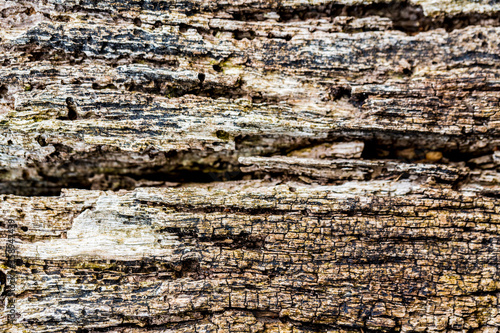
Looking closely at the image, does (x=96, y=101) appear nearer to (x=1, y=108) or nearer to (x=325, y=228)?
(x=1, y=108)

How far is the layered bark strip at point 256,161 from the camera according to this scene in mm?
4035

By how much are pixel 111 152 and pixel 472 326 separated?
569 centimetres

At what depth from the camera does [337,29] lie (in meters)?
4.48

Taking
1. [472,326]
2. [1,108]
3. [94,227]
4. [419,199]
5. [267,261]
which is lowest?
[472,326]

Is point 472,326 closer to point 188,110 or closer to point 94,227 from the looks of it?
point 188,110

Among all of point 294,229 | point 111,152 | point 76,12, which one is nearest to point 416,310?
point 294,229

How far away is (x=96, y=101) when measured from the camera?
4.30 metres

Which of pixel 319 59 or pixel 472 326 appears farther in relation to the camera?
pixel 319 59

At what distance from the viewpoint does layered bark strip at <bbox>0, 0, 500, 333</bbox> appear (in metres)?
4.04

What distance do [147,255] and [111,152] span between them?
1.66m

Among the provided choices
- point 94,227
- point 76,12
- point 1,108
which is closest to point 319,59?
point 76,12

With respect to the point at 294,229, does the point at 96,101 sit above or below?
above

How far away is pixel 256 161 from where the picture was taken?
172 inches

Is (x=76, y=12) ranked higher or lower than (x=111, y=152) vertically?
higher
